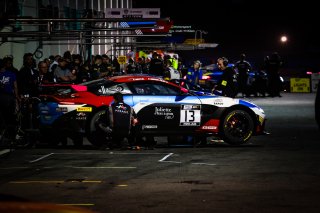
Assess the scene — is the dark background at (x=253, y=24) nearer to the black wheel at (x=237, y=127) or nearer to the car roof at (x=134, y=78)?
the black wheel at (x=237, y=127)

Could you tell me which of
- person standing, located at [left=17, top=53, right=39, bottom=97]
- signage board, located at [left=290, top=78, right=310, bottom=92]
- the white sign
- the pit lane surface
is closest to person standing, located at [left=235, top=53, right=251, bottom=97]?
the white sign

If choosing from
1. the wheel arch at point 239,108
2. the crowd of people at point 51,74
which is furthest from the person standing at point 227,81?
the wheel arch at point 239,108

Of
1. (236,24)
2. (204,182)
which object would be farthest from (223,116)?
(236,24)

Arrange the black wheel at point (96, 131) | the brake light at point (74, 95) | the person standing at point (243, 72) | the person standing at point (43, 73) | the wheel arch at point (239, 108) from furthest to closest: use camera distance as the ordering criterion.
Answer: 1. the person standing at point (243, 72)
2. the person standing at point (43, 73)
3. the wheel arch at point (239, 108)
4. the brake light at point (74, 95)
5. the black wheel at point (96, 131)

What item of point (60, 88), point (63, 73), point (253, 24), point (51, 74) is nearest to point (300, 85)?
point (63, 73)

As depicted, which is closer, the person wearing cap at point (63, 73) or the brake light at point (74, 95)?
the brake light at point (74, 95)

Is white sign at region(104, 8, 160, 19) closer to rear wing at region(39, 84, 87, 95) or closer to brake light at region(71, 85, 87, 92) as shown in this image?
rear wing at region(39, 84, 87, 95)

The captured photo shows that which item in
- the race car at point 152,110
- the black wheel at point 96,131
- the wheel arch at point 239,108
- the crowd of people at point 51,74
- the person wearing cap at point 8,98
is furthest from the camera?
the crowd of people at point 51,74

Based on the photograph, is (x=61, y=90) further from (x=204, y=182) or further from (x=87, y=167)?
(x=204, y=182)

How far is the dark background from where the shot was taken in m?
88.1

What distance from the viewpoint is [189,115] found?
53.8 feet

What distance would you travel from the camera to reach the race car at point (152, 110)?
16312 millimetres

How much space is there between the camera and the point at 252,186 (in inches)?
436

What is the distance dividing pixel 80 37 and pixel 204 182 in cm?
1216
